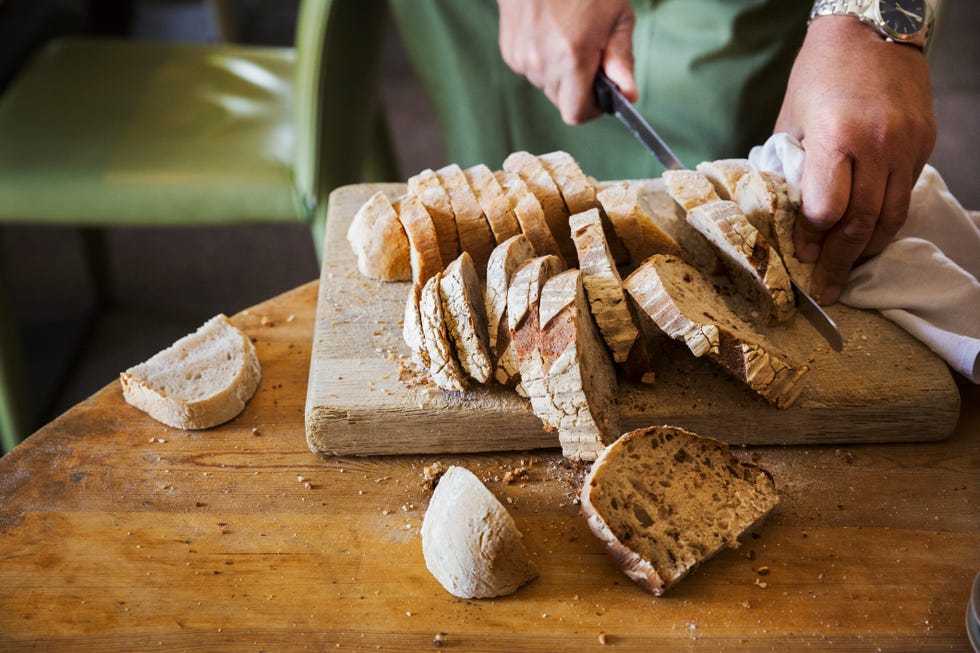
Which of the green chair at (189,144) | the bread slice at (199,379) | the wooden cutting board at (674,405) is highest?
the wooden cutting board at (674,405)

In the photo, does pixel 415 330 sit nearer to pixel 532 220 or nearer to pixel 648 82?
pixel 532 220

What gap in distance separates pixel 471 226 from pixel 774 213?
25.7 inches

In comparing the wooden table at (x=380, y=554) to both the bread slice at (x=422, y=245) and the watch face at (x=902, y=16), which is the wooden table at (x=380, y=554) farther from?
the watch face at (x=902, y=16)

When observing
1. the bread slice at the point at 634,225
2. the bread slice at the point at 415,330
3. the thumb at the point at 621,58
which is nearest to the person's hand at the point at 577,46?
the thumb at the point at 621,58

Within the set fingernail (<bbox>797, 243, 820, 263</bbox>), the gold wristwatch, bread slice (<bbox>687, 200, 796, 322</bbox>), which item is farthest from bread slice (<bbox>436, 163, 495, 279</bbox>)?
the gold wristwatch

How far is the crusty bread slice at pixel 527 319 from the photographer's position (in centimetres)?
160

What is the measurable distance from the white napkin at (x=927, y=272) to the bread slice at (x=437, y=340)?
0.84 metres

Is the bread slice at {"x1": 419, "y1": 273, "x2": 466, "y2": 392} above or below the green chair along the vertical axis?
above

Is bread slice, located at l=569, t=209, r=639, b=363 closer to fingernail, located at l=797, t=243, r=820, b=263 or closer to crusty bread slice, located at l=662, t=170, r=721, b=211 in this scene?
crusty bread slice, located at l=662, t=170, r=721, b=211

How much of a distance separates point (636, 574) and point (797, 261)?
0.85 meters

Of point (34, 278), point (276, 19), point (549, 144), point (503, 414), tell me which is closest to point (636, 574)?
point (503, 414)

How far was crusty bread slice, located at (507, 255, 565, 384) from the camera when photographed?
1.60 metres

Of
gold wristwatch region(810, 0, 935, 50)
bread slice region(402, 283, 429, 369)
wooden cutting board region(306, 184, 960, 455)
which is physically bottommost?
wooden cutting board region(306, 184, 960, 455)

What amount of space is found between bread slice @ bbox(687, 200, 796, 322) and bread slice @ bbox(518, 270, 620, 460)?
0.35 m
